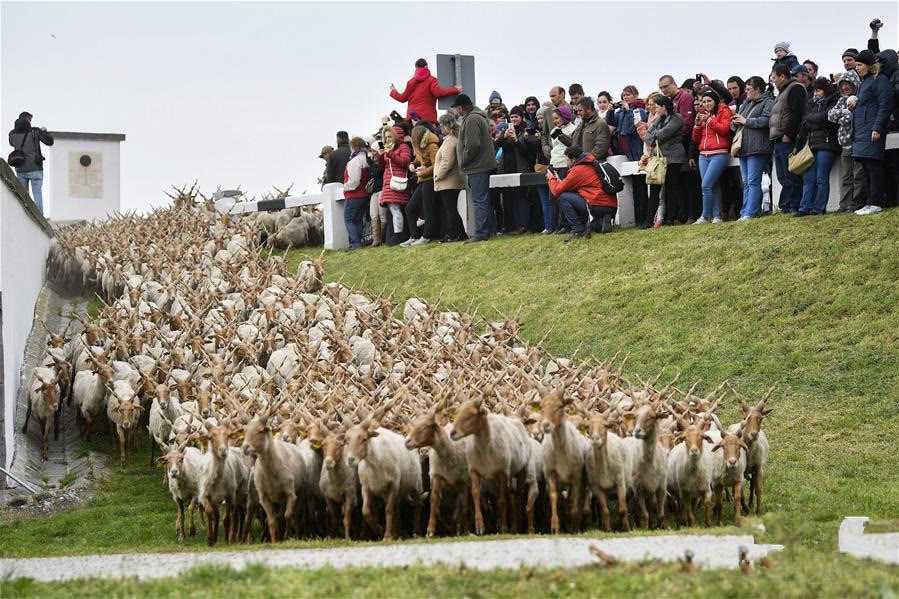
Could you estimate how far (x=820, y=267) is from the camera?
21.2 m

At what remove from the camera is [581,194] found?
25.5 m

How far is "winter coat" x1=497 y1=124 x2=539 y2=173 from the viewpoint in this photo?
90.1ft

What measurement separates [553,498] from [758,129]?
34.7 ft

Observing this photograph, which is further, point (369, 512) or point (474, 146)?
point (474, 146)

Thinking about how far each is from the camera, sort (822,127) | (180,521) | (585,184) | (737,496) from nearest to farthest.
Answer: (737,496) < (180,521) < (822,127) < (585,184)

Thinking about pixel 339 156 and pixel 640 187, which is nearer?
pixel 640 187

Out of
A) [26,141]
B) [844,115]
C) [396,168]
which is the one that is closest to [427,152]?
[396,168]

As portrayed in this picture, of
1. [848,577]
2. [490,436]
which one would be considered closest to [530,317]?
[490,436]

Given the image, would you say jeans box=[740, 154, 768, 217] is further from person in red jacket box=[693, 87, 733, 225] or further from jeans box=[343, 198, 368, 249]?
jeans box=[343, 198, 368, 249]

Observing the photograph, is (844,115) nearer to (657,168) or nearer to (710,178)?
(710,178)

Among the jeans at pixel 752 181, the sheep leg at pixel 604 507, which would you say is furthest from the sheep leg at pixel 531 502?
the jeans at pixel 752 181

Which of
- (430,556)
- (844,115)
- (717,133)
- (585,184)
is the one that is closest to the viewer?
(430,556)

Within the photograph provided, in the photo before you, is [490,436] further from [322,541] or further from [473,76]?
[473,76]

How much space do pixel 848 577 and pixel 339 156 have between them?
951 inches
